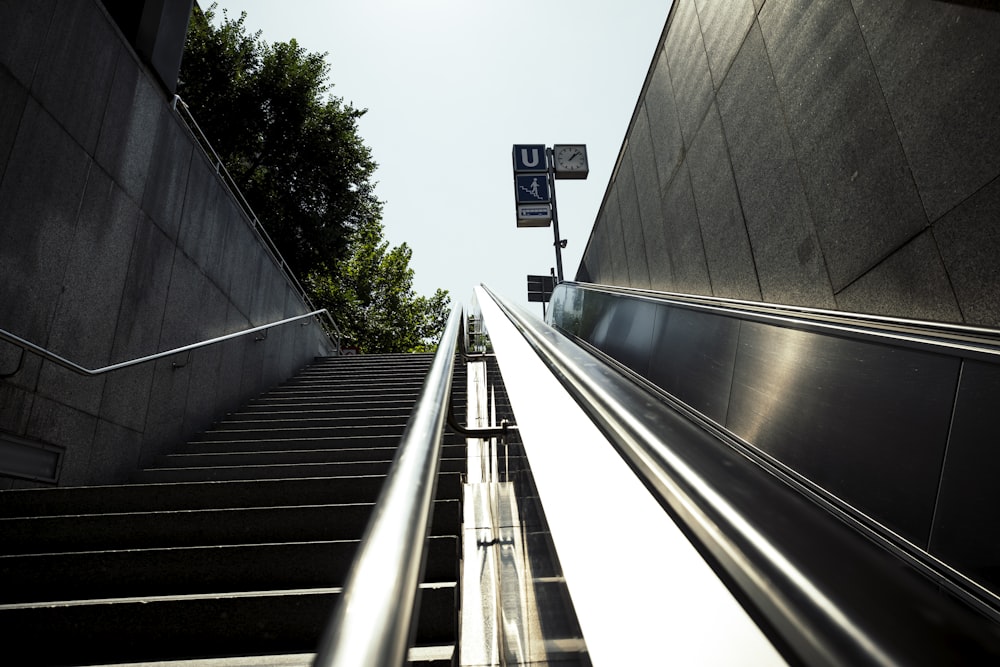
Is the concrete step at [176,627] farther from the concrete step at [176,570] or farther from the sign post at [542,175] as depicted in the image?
the sign post at [542,175]

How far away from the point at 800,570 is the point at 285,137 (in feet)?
57.0

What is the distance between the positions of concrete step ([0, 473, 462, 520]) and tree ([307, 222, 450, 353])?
17943 millimetres

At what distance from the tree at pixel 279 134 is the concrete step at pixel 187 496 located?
42.7 ft

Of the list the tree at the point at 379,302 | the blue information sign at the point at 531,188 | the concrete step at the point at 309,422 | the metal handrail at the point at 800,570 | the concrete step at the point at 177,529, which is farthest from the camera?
the tree at the point at 379,302

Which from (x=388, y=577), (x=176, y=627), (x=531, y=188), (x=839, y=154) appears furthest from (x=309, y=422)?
(x=531, y=188)

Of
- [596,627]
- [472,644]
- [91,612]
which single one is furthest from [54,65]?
[596,627]

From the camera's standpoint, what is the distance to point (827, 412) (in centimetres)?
242

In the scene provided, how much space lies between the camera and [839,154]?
3.12 meters

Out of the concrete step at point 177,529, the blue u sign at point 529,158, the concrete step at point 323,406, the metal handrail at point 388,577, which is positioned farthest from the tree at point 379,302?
the metal handrail at point 388,577

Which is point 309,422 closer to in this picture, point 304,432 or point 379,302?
point 304,432

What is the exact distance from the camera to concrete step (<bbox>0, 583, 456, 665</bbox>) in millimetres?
2072

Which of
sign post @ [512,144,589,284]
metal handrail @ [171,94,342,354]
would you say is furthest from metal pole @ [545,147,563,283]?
metal handrail @ [171,94,342,354]

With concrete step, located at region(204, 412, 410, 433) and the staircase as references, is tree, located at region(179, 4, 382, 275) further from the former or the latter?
the staircase

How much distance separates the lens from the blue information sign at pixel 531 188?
13906 millimetres
